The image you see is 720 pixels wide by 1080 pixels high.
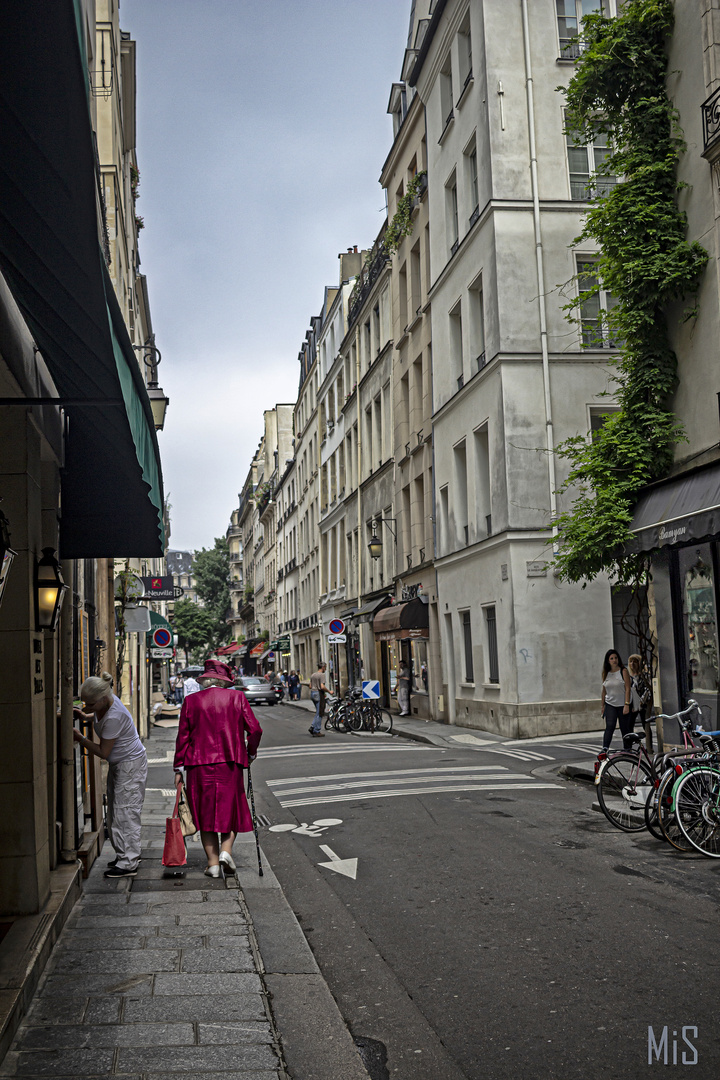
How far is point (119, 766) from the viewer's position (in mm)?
8414

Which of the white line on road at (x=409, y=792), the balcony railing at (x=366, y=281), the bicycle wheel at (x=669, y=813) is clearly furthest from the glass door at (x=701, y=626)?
the balcony railing at (x=366, y=281)

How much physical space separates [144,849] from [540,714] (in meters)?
12.8

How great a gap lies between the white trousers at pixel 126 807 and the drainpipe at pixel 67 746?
0.47m

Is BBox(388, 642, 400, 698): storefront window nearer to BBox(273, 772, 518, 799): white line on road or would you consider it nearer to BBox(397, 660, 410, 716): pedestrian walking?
BBox(397, 660, 410, 716): pedestrian walking

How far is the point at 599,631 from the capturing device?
21281 millimetres

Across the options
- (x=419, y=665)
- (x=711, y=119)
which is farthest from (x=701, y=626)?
(x=419, y=665)

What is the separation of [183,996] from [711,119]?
41.0 ft

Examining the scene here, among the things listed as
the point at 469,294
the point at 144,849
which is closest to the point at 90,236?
the point at 144,849

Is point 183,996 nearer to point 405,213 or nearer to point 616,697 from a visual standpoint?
point 616,697

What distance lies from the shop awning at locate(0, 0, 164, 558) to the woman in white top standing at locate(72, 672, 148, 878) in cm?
251

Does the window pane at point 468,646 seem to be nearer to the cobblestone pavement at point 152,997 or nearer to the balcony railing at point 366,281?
the balcony railing at point 366,281

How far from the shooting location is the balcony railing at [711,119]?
42.5 feet

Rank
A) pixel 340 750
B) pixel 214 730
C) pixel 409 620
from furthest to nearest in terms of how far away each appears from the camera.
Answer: pixel 409 620, pixel 340 750, pixel 214 730

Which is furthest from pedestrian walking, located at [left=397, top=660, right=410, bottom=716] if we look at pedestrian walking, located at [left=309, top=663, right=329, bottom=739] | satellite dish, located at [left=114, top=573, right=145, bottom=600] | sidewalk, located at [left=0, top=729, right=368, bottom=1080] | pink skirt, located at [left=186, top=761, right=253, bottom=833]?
sidewalk, located at [left=0, top=729, right=368, bottom=1080]
